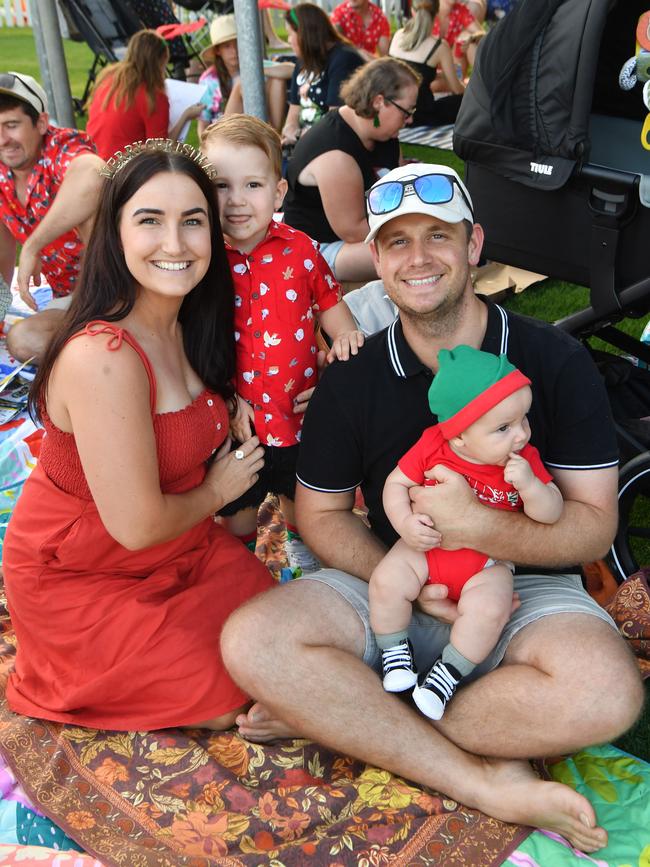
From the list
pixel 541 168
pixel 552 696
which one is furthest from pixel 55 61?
pixel 552 696

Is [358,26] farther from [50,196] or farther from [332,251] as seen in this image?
[50,196]

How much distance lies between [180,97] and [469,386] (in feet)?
19.5

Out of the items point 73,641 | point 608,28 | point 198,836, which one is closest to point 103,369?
point 73,641

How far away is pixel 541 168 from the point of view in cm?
322

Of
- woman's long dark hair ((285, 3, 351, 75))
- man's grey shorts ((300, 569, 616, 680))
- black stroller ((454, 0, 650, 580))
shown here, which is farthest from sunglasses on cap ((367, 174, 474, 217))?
woman's long dark hair ((285, 3, 351, 75))

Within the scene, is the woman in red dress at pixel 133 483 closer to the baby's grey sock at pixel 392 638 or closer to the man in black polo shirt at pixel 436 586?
the man in black polo shirt at pixel 436 586

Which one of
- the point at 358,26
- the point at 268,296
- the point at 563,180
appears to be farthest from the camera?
the point at 358,26

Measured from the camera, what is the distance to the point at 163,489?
252 centimetres

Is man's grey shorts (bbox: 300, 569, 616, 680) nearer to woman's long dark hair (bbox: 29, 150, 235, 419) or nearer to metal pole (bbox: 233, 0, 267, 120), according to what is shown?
woman's long dark hair (bbox: 29, 150, 235, 419)

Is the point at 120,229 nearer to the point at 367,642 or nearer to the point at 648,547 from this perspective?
the point at 367,642

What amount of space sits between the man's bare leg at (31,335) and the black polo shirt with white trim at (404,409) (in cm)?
217

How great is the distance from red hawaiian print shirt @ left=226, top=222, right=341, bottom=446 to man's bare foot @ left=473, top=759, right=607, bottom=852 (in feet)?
4.10

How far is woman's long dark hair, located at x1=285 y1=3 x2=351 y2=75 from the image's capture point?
22.5 feet

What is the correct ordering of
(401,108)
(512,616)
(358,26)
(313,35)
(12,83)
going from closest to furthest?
(512,616)
(12,83)
(401,108)
(313,35)
(358,26)
